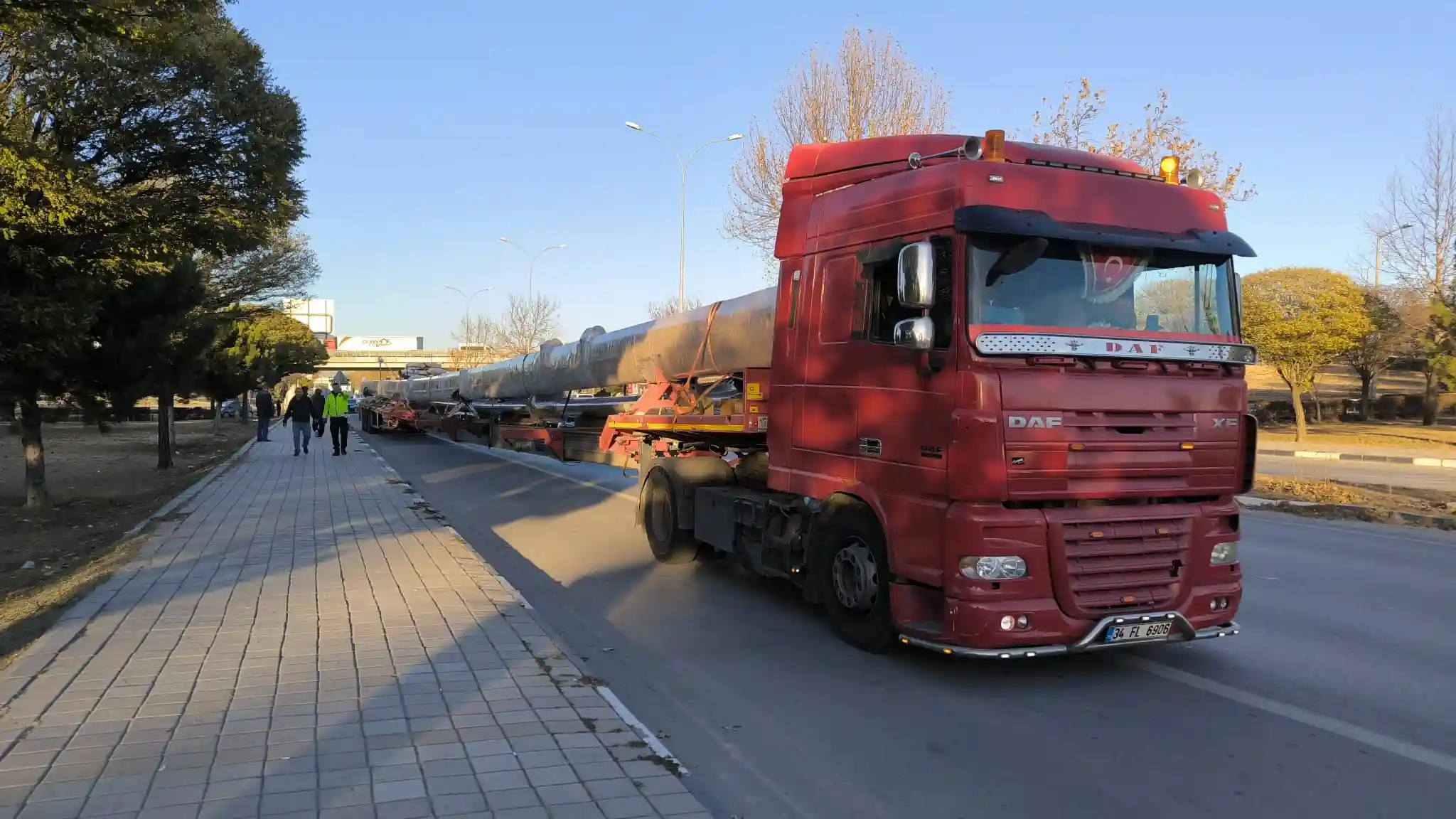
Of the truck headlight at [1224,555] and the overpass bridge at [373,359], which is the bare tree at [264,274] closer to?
the truck headlight at [1224,555]

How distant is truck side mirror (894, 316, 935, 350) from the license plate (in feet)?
6.01

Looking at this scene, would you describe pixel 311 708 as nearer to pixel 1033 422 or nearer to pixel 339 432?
pixel 1033 422

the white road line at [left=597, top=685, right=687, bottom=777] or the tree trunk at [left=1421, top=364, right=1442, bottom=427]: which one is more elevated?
the tree trunk at [left=1421, top=364, right=1442, bottom=427]

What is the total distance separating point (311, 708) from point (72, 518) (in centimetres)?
1071

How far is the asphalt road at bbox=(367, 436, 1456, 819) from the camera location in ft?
13.5

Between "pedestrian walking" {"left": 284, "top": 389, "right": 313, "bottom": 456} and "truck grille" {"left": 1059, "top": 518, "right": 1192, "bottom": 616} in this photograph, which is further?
"pedestrian walking" {"left": 284, "top": 389, "right": 313, "bottom": 456}

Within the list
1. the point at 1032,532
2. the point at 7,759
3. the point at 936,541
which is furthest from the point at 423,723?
the point at 1032,532

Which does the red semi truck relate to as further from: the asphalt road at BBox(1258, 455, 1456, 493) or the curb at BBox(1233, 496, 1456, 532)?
the asphalt road at BBox(1258, 455, 1456, 493)

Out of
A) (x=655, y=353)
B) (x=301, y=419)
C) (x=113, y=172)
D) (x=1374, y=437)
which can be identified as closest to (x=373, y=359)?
(x=301, y=419)

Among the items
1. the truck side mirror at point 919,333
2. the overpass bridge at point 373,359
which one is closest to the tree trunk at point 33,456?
the truck side mirror at point 919,333

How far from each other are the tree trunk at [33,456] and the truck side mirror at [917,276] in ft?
44.5

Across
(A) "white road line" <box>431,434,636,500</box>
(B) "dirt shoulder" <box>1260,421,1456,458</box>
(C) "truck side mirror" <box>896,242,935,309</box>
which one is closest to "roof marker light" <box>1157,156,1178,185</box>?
(C) "truck side mirror" <box>896,242,935,309</box>

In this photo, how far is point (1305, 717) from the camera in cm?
501

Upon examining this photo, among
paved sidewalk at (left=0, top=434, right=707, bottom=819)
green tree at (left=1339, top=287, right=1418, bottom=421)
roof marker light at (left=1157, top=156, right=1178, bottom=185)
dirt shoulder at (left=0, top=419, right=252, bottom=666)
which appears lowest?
dirt shoulder at (left=0, top=419, right=252, bottom=666)
